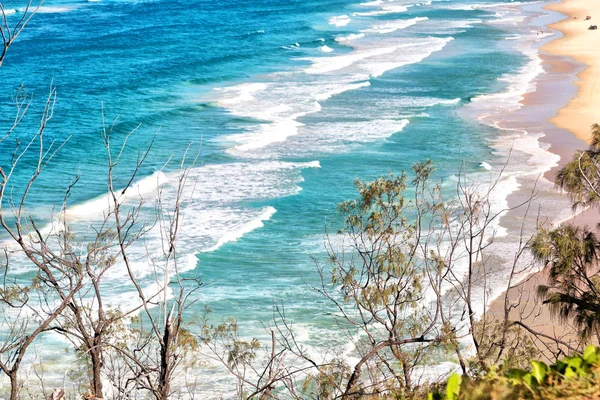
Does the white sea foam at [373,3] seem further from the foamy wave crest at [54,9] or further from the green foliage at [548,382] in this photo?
the green foliage at [548,382]

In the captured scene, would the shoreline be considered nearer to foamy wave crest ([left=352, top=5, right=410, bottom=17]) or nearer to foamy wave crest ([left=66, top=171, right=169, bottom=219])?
foamy wave crest ([left=66, top=171, right=169, bottom=219])

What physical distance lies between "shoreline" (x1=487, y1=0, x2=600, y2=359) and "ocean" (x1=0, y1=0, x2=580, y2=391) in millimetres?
704

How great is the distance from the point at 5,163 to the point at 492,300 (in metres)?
19.2

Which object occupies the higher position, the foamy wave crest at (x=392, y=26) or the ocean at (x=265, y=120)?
the ocean at (x=265, y=120)

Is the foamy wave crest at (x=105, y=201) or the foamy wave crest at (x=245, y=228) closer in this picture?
the foamy wave crest at (x=245, y=228)

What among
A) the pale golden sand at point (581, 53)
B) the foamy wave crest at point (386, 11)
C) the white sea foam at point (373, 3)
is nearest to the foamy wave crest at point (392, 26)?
the foamy wave crest at point (386, 11)

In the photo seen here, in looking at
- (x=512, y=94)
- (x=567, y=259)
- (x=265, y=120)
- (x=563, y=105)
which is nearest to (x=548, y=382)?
(x=567, y=259)

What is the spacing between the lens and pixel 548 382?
545 cm

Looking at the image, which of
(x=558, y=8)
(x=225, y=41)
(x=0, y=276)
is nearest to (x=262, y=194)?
(x=0, y=276)

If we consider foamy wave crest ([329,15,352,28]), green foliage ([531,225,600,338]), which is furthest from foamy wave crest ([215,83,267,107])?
green foliage ([531,225,600,338])

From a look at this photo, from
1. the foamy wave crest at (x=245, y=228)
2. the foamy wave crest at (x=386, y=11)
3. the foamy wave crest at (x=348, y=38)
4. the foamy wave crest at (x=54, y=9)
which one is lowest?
the foamy wave crest at (x=386, y=11)

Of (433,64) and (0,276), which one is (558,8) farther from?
(0,276)

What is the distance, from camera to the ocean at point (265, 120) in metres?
20.8

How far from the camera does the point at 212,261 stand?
20.3 metres
